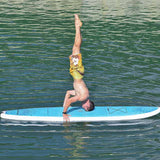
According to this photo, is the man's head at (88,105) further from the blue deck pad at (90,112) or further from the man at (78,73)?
the blue deck pad at (90,112)

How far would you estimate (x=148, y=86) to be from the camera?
59.9ft

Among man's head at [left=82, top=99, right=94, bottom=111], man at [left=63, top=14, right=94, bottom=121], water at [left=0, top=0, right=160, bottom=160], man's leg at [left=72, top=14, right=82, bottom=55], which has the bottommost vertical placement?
water at [left=0, top=0, right=160, bottom=160]

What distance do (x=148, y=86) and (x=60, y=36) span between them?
514 inches

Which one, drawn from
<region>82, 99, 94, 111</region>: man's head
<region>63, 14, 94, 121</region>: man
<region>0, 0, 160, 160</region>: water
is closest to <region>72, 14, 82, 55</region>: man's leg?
<region>63, 14, 94, 121</region>: man

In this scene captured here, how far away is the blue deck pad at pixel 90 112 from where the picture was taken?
14.6 m

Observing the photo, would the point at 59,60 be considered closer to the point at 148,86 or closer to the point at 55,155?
the point at 148,86

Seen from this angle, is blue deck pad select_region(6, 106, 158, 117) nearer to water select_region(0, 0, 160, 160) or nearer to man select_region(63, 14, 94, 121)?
man select_region(63, 14, 94, 121)

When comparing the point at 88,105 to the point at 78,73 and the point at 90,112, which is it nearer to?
the point at 90,112

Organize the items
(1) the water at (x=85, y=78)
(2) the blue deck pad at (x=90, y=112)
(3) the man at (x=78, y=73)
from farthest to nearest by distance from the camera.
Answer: (2) the blue deck pad at (x=90, y=112), (3) the man at (x=78, y=73), (1) the water at (x=85, y=78)

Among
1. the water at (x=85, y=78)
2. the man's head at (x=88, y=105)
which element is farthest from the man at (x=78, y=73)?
the water at (x=85, y=78)

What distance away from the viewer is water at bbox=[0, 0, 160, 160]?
12.3m

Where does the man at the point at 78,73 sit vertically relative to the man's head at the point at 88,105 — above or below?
above

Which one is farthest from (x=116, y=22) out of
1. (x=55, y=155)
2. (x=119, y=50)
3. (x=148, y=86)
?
(x=55, y=155)

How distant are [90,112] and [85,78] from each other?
477 centimetres
